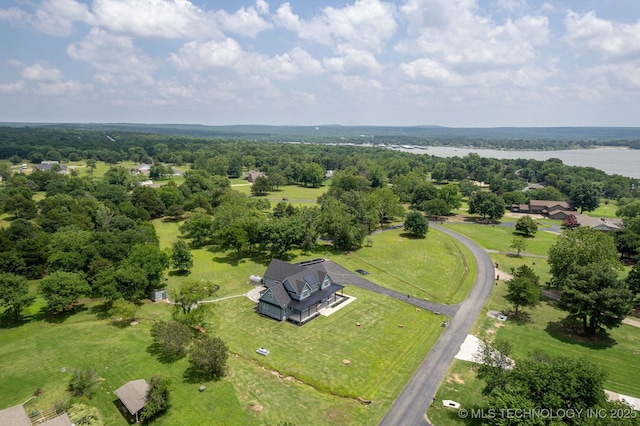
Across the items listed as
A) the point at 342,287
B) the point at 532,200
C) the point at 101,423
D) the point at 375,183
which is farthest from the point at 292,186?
the point at 101,423

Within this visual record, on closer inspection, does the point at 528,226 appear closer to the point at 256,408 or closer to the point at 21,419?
the point at 256,408

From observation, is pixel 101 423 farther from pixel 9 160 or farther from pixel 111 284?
pixel 9 160

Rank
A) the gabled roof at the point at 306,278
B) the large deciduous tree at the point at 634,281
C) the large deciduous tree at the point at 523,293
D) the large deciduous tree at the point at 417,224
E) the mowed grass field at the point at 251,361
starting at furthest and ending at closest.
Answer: the large deciduous tree at the point at 417,224
the large deciduous tree at the point at 634,281
the gabled roof at the point at 306,278
the large deciduous tree at the point at 523,293
the mowed grass field at the point at 251,361

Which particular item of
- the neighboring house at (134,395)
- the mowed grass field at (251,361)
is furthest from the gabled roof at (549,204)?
the neighboring house at (134,395)

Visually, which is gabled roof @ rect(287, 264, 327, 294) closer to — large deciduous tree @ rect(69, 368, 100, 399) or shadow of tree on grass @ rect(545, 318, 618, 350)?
large deciduous tree @ rect(69, 368, 100, 399)

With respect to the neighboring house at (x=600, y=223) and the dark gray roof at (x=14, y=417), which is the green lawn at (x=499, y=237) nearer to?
the neighboring house at (x=600, y=223)

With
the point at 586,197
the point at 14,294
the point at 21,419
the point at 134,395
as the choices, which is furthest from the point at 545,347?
the point at 586,197
